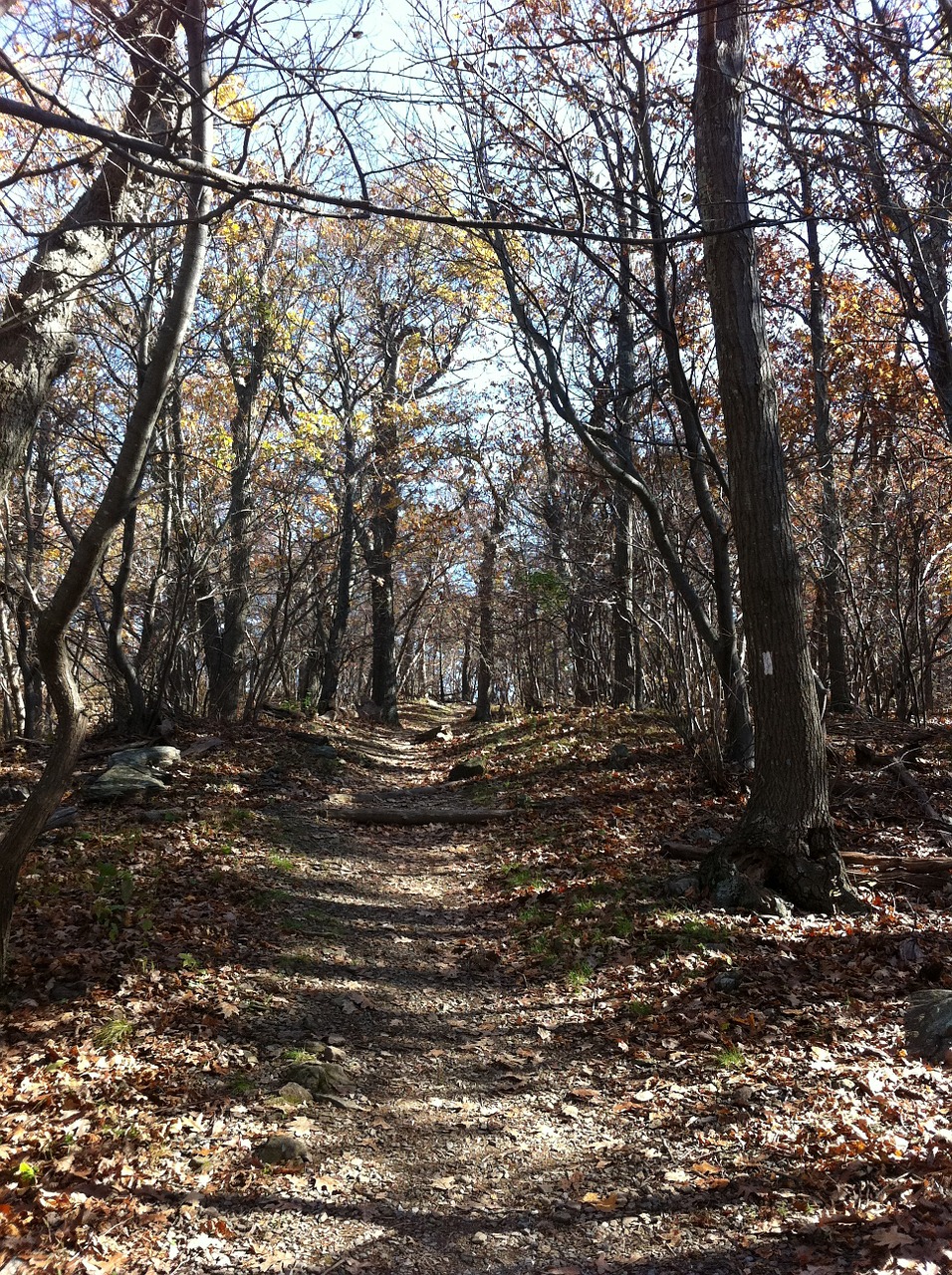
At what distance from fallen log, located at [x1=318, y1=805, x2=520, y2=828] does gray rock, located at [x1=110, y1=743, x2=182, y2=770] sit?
78.3 inches

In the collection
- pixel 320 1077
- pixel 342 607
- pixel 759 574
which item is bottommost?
pixel 320 1077

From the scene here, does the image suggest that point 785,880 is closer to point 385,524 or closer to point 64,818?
point 64,818

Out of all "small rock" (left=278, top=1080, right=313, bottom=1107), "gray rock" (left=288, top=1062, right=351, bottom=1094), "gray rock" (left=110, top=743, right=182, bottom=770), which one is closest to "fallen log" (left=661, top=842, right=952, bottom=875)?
"gray rock" (left=288, top=1062, right=351, bottom=1094)

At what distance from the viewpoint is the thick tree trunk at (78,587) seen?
4.39 meters

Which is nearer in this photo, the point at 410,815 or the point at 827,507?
the point at 410,815

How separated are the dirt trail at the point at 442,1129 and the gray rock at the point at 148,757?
373cm

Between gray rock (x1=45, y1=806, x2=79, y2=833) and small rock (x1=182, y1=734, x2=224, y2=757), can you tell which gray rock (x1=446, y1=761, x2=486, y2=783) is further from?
gray rock (x1=45, y1=806, x2=79, y2=833)

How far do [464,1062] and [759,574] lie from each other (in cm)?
436

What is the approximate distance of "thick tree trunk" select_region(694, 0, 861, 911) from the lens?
640 cm

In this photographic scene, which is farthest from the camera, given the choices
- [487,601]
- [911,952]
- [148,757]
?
[487,601]

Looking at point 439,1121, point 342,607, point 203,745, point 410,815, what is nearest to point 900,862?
point 439,1121

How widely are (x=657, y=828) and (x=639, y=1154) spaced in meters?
4.95

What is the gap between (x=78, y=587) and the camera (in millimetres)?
4367

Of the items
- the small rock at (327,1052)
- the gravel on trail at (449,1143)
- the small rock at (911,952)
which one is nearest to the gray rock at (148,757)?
the gravel on trail at (449,1143)
